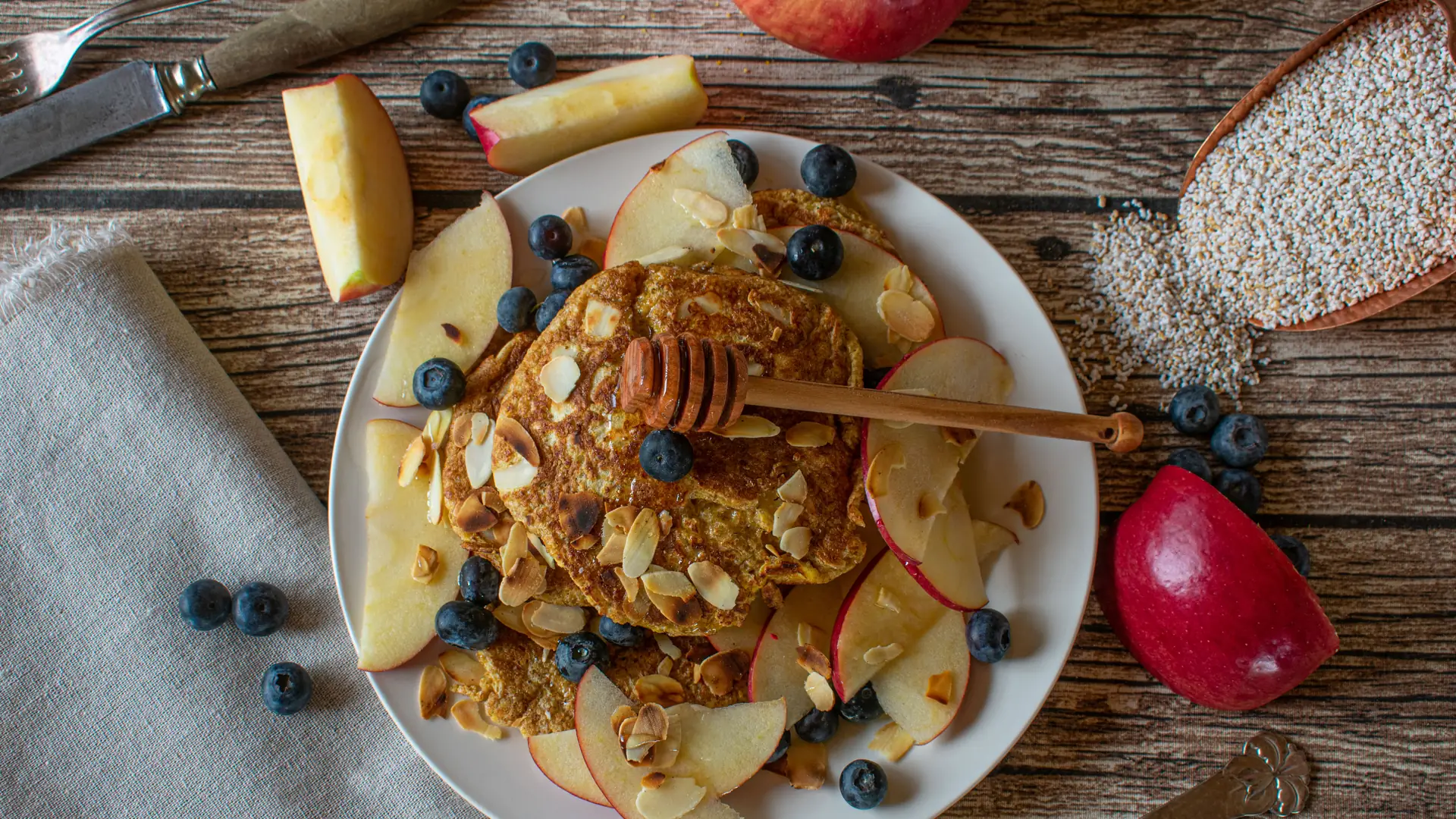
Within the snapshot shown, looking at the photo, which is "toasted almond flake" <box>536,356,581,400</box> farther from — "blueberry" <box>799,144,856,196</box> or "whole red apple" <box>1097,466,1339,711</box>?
"whole red apple" <box>1097,466,1339,711</box>

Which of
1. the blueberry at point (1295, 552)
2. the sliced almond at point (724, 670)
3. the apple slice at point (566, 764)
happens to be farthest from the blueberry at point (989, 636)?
the apple slice at point (566, 764)

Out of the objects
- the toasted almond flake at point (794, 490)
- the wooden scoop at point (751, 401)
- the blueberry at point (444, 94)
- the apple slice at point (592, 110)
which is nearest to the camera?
the wooden scoop at point (751, 401)

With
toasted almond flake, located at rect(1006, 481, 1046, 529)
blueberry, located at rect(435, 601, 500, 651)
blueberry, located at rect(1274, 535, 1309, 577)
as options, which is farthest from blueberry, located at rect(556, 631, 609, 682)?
blueberry, located at rect(1274, 535, 1309, 577)

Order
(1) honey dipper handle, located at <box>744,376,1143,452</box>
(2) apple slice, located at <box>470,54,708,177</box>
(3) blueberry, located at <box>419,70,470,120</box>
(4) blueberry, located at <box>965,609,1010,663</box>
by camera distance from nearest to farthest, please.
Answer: (1) honey dipper handle, located at <box>744,376,1143,452</box>
(4) blueberry, located at <box>965,609,1010,663</box>
(2) apple slice, located at <box>470,54,708,177</box>
(3) blueberry, located at <box>419,70,470,120</box>

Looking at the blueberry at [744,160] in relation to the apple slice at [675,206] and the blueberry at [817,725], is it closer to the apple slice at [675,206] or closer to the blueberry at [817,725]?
the apple slice at [675,206]

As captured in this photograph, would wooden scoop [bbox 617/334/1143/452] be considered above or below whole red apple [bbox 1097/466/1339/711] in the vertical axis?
above

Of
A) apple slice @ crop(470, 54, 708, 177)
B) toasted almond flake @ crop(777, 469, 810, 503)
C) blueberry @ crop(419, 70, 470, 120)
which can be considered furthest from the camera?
blueberry @ crop(419, 70, 470, 120)
